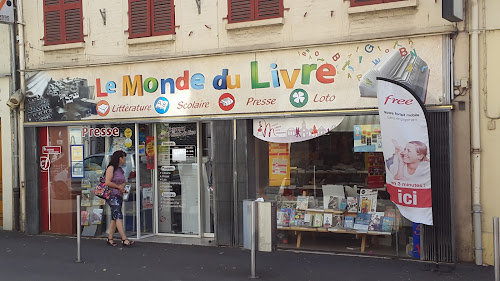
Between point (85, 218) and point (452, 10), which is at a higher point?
point (452, 10)

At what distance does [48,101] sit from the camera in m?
13.2

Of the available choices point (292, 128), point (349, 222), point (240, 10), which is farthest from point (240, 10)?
point (349, 222)

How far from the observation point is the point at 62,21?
42.8 ft

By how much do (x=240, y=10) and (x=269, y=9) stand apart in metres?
0.56

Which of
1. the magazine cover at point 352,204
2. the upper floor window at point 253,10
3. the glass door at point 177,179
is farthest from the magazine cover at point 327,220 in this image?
the upper floor window at point 253,10

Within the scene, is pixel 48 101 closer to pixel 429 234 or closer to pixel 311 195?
pixel 311 195

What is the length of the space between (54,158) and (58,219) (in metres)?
1.32

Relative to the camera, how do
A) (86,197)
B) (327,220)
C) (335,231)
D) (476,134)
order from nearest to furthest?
(476,134) < (335,231) < (327,220) < (86,197)

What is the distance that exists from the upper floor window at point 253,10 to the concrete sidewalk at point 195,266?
13.7 feet

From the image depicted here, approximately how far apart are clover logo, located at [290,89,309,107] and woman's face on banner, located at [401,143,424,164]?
2164 millimetres

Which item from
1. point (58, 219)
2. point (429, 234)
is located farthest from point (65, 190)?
point (429, 234)

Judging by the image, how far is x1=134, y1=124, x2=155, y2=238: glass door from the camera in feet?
41.3

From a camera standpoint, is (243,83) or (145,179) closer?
(243,83)

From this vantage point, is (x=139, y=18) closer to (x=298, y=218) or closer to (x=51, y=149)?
(x=51, y=149)
